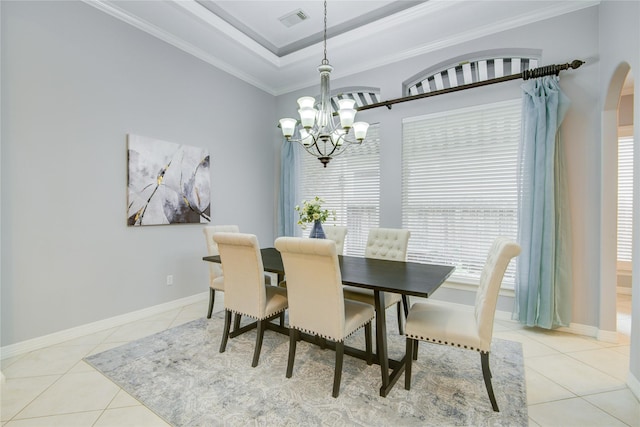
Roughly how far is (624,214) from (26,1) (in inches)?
274

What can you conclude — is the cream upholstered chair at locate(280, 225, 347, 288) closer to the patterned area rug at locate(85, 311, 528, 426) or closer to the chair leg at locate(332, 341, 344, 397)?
the patterned area rug at locate(85, 311, 528, 426)

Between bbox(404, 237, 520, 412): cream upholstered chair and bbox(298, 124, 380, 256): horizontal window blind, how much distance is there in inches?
86.1

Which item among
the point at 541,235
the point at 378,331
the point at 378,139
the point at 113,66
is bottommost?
the point at 378,331

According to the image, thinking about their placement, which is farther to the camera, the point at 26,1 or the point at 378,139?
the point at 378,139

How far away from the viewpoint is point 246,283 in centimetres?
237

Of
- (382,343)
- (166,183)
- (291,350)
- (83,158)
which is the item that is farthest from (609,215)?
(83,158)

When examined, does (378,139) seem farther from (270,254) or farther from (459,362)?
(459,362)

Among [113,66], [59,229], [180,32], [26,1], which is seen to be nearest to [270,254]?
[59,229]

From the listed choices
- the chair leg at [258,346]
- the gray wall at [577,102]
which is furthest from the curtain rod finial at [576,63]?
the chair leg at [258,346]

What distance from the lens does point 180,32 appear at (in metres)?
3.44

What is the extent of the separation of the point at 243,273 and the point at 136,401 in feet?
3.33

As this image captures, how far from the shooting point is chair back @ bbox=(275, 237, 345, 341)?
184cm

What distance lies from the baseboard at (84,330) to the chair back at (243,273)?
1451 millimetres

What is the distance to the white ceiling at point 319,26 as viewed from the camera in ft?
9.86
